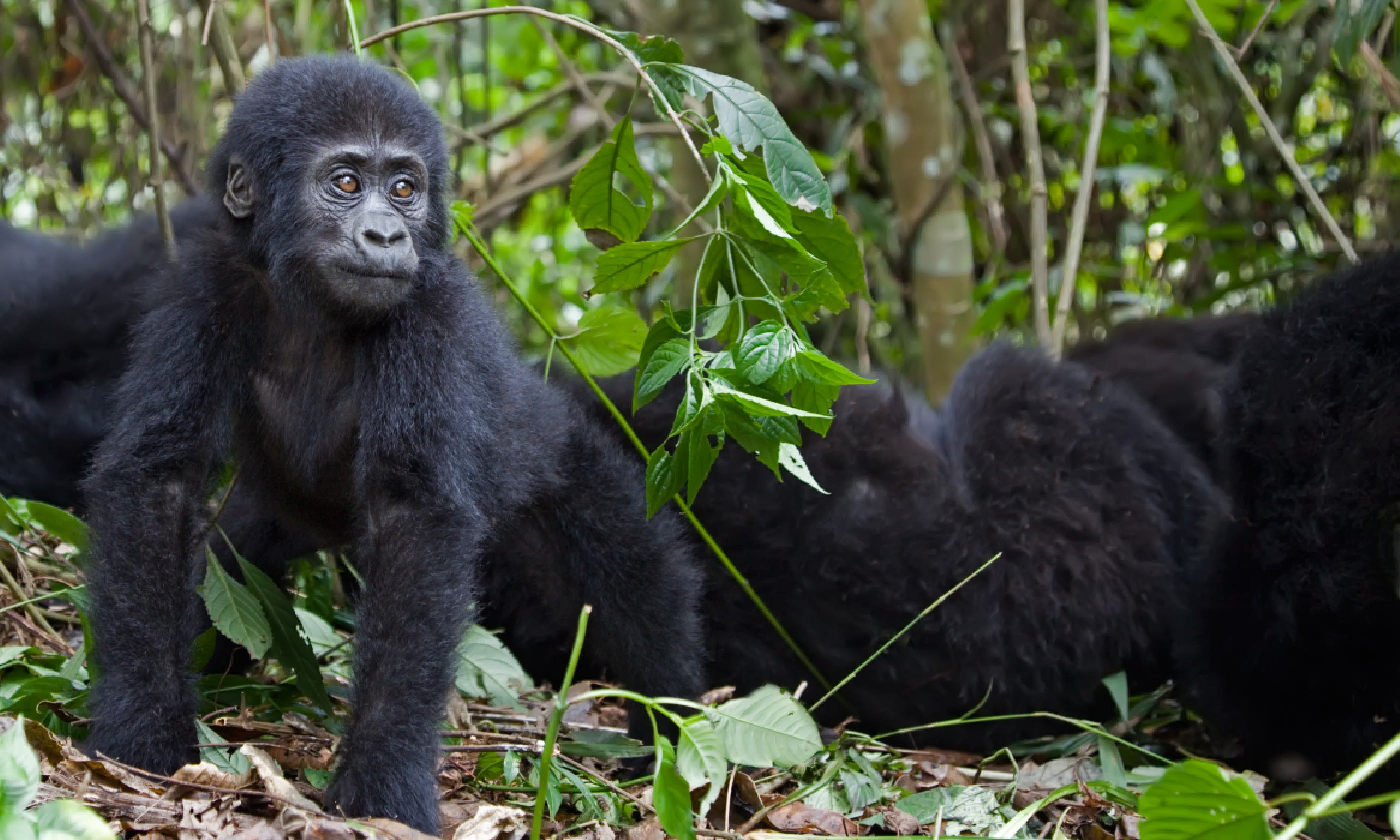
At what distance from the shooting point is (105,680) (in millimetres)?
2328

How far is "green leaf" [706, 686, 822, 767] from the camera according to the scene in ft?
6.76

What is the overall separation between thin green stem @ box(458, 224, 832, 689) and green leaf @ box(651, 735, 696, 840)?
72 centimetres

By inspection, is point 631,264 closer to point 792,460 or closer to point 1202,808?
point 792,460

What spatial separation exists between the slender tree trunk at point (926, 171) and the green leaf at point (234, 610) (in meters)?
2.63

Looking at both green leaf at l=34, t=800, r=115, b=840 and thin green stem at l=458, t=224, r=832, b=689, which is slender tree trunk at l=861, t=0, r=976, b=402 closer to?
thin green stem at l=458, t=224, r=832, b=689

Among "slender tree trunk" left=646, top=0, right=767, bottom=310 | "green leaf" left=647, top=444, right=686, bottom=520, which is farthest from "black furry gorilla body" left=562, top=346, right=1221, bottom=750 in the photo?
"slender tree trunk" left=646, top=0, right=767, bottom=310

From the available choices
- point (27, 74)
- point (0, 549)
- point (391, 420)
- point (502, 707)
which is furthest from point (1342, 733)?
point (27, 74)

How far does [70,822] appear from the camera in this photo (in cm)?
162

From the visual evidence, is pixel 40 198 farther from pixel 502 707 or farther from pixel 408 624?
pixel 408 624

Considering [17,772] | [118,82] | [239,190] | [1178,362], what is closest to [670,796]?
[17,772]

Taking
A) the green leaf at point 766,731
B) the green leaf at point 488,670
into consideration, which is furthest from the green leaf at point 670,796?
the green leaf at point 488,670

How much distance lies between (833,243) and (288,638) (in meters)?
1.38

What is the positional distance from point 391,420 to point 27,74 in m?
4.32

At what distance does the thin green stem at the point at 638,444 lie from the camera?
275 centimetres
